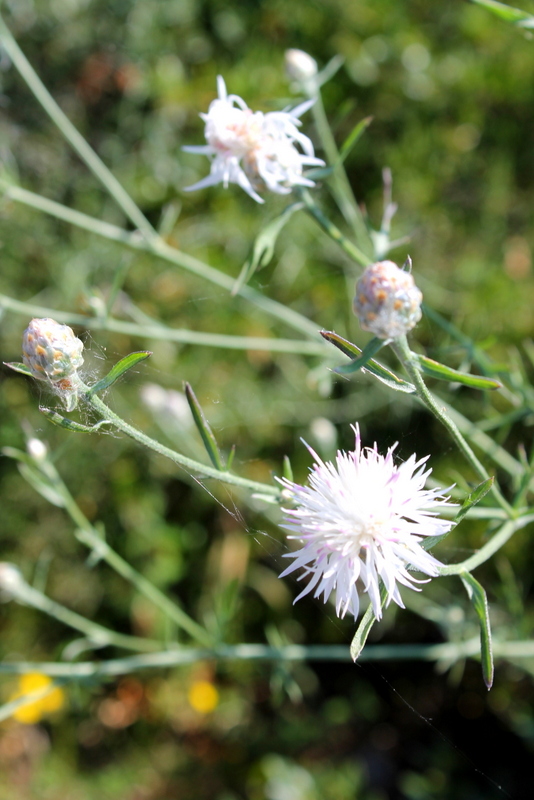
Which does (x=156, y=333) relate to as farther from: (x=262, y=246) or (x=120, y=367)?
(x=120, y=367)

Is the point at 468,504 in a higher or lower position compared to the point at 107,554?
higher

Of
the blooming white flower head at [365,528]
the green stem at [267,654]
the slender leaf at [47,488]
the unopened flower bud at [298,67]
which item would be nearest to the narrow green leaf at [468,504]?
the blooming white flower head at [365,528]

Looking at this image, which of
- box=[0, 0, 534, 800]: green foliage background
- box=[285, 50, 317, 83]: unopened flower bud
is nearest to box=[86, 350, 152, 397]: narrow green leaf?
box=[285, 50, 317, 83]: unopened flower bud

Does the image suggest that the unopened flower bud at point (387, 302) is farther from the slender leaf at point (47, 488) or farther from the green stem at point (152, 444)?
the slender leaf at point (47, 488)

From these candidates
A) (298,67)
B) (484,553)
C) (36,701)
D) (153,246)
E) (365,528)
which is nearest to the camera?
(365,528)

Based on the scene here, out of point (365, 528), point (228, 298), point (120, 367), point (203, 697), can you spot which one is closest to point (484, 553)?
point (365, 528)

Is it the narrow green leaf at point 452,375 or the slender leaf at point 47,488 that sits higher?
the narrow green leaf at point 452,375

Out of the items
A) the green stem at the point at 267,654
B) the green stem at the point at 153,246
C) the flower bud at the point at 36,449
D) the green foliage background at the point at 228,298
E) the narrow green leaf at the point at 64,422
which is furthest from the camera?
the green foliage background at the point at 228,298

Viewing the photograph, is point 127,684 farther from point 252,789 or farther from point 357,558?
point 357,558
